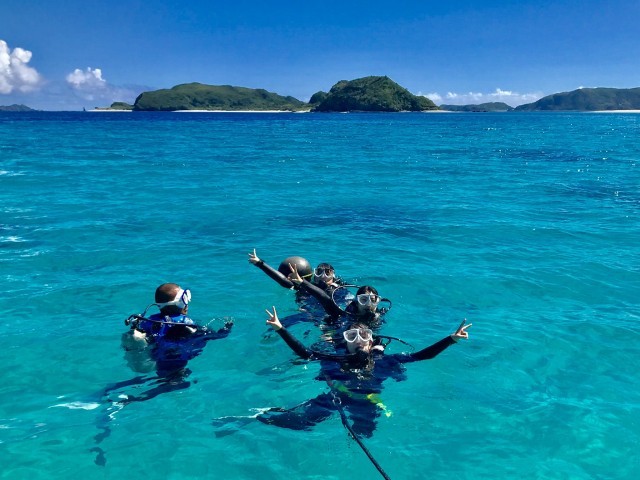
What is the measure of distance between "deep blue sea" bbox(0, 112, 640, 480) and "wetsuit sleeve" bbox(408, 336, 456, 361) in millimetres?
1067

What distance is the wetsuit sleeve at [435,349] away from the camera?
22.5 ft

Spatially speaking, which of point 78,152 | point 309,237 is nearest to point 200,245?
point 309,237

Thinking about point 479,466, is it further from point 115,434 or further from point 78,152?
point 78,152

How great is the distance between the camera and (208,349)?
9562mm

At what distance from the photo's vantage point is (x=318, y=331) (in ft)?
34.2

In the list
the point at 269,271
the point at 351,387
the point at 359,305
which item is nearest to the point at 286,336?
the point at 351,387

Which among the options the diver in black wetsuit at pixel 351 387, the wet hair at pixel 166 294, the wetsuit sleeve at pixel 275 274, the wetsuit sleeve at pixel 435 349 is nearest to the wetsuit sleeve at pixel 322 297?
the wetsuit sleeve at pixel 275 274

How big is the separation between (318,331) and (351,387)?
10.9ft

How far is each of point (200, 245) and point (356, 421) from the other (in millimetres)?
10671

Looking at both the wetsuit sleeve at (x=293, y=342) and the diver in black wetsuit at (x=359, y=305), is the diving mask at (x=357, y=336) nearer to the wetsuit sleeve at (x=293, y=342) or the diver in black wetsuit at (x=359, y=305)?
the wetsuit sleeve at (x=293, y=342)

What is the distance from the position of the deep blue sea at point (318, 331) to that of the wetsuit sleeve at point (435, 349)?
1067 millimetres

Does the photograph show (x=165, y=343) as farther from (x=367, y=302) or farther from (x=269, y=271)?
(x=367, y=302)

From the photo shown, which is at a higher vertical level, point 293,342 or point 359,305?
point 359,305

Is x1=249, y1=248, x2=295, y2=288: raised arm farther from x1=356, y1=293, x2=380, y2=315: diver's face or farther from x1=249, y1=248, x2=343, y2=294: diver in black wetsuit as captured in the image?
x1=356, y1=293, x2=380, y2=315: diver's face
